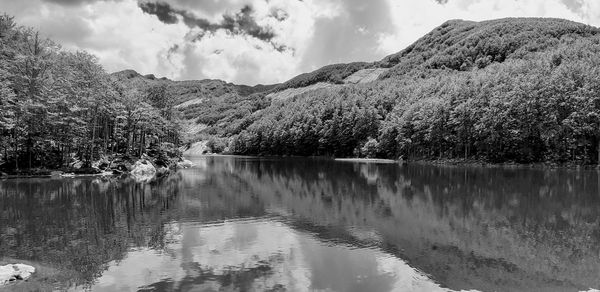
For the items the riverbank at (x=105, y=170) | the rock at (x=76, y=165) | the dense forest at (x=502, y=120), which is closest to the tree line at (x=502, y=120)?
the dense forest at (x=502, y=120)

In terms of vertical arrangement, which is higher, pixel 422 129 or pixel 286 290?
pixel 422 129

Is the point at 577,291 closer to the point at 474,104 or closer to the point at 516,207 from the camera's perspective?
the point at 516,207

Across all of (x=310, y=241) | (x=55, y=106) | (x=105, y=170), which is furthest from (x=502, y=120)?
(x=55, y=106)

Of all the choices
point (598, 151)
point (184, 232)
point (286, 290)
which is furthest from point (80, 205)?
point (598, 151)

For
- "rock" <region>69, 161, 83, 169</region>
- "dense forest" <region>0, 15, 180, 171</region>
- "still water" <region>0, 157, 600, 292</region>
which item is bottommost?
"still water" <region>0, 157, 600, 292</region>

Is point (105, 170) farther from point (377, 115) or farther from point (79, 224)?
point (377, 115)

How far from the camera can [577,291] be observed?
1594 centimetres

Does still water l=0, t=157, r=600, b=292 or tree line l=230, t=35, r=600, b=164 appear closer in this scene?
still water l=0, t=157, r=600, b=292

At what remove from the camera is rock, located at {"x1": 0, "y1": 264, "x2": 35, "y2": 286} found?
16608mm

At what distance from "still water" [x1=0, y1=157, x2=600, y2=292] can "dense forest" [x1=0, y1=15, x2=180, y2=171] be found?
23612 millimetres

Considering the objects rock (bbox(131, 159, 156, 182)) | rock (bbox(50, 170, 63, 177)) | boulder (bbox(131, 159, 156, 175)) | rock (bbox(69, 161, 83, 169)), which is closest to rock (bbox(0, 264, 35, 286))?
rock (bbox(50, 170, 63, 177))

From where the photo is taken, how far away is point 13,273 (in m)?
17.0

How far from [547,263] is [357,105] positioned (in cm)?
17087

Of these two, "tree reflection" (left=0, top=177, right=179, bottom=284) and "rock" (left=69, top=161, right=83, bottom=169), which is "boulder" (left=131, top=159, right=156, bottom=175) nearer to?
"rock" (left=69, top=161, right=83, bottom=169)
